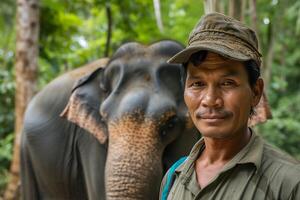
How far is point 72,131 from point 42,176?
545 mm

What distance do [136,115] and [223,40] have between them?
206 cm

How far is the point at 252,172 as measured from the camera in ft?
5.00

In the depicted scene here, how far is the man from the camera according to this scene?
1.52 m

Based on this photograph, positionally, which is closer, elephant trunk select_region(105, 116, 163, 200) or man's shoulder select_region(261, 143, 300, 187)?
man's shoulder select_region(261, 143, 300, 187)

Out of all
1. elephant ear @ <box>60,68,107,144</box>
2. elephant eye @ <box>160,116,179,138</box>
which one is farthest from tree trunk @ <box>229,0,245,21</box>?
elephant ear @ <box>60,68,107,144</box>

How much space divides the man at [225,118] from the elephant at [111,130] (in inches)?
68.2

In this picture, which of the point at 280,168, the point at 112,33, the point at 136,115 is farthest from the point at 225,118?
the point at 112,33

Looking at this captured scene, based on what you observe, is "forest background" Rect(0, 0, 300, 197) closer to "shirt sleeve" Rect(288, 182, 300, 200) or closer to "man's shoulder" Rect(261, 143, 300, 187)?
"man's shoulder" Rect(261, 143, 300, 187)

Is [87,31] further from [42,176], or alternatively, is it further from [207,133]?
[207,133]

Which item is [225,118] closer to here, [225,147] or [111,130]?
[225,147]

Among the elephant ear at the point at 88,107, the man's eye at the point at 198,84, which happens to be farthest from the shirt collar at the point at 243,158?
the elephant ear at the point at 88,107

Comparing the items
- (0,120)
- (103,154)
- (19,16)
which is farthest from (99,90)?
(0,120)

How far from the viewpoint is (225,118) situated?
1.65 meters

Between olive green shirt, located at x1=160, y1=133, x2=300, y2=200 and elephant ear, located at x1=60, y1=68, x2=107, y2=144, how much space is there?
239cm
